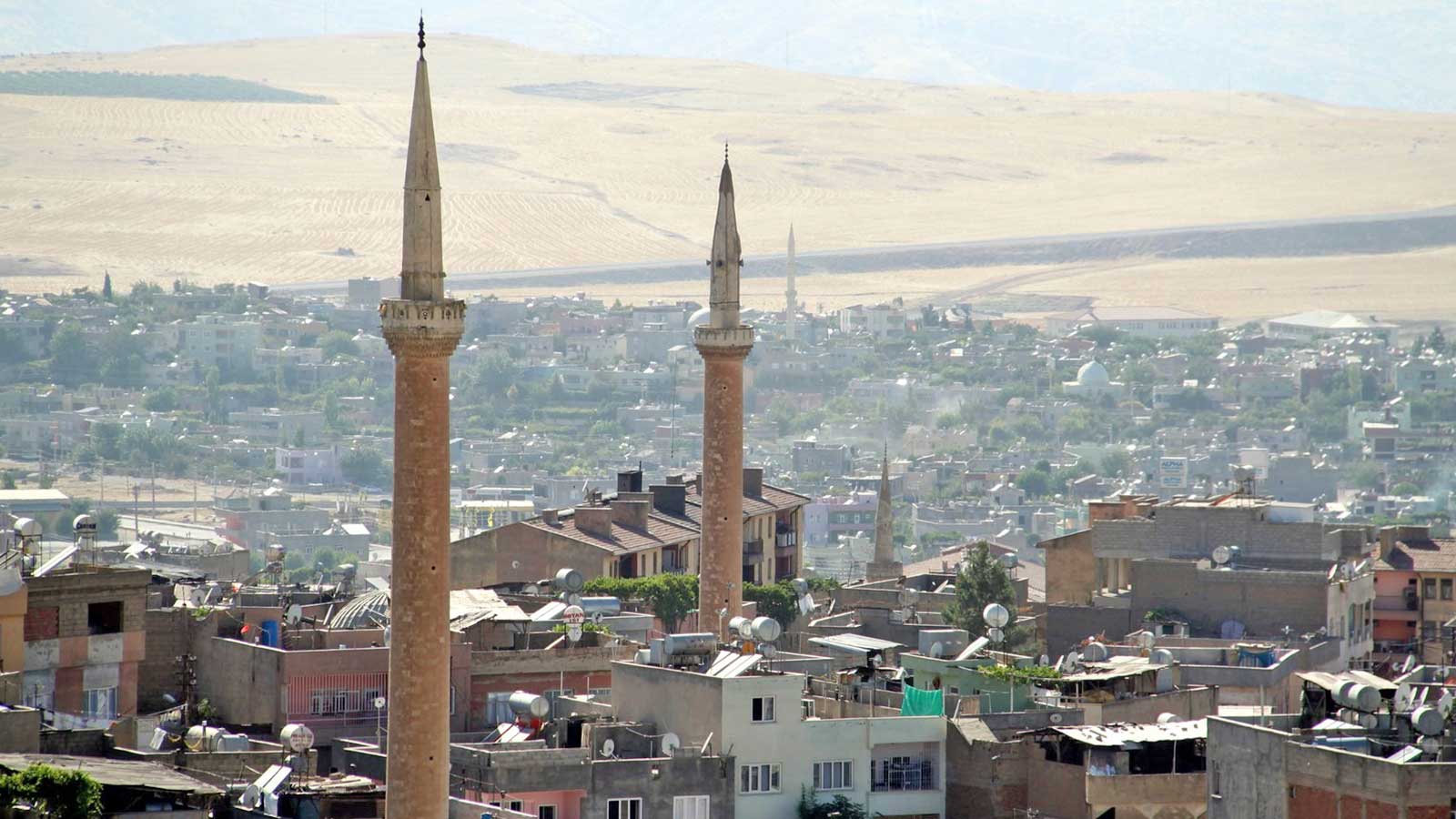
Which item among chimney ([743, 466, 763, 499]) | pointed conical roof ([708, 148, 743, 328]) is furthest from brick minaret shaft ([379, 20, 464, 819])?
chimney ([743, 466, 763, 499])

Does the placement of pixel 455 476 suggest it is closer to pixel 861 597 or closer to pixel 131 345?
pixel 131 345

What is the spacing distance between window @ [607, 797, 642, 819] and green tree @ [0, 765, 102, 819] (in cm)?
741

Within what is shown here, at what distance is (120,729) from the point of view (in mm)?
27344

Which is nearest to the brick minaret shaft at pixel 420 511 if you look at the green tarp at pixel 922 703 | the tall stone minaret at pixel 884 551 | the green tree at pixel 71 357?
the green tarp at pixel 922 703

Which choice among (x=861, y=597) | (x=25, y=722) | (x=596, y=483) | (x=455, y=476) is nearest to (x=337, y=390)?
(x=455, y=476)

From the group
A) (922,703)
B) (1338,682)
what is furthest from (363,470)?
(1338,682)

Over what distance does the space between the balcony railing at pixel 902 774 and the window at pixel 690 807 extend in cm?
210

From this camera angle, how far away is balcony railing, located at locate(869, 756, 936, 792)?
1171 inches

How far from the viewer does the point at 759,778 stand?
28844 mm

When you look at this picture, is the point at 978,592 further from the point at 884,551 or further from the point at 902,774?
the point at 902,774

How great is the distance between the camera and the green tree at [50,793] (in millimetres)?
20422

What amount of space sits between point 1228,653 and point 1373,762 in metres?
15.8

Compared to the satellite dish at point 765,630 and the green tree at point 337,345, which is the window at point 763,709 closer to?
the satellite dish at point 765,630

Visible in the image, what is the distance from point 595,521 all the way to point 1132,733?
2382 cm
